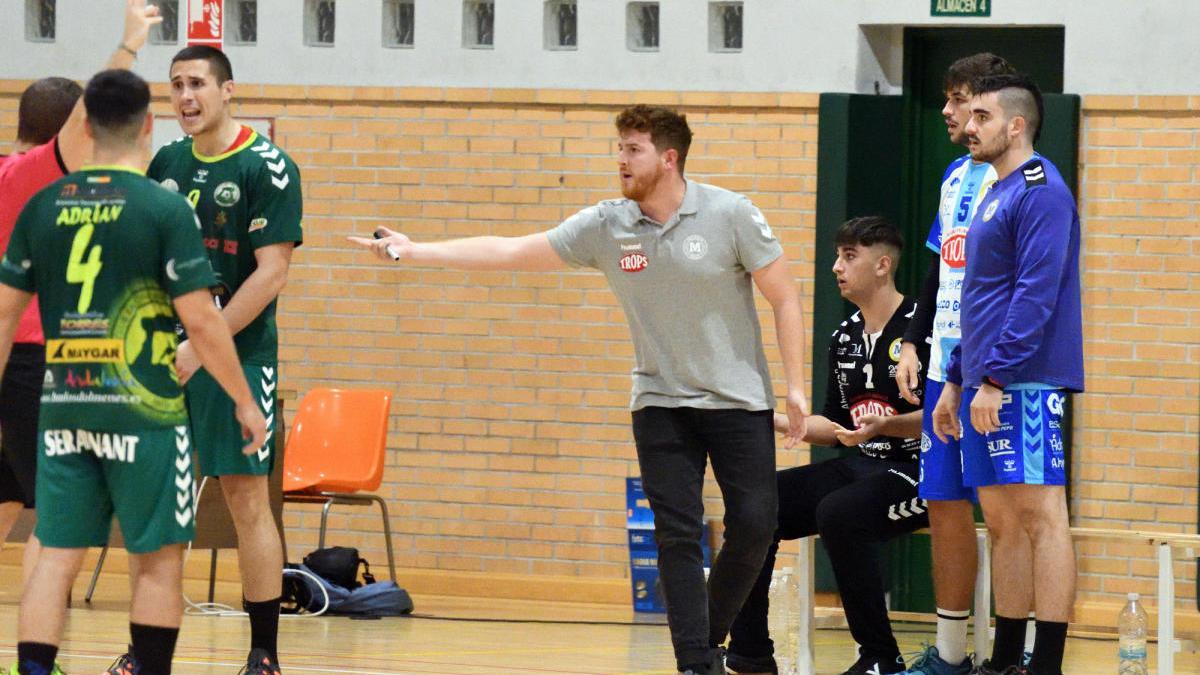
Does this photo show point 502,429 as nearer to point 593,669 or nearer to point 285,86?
point 285,86

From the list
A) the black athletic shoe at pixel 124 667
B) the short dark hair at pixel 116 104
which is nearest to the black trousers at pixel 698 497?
the black athletic shoe at pixel 124 667

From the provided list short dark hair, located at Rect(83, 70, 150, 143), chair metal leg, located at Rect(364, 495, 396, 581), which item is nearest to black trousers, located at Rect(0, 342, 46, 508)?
short dark hair, located at Rect(83, 70, 150, 143)

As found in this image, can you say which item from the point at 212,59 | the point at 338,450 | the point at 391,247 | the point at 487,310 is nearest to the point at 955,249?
the point at 391,247

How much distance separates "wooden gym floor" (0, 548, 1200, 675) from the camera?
7602 mm

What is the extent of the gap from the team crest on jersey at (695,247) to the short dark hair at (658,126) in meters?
0.27

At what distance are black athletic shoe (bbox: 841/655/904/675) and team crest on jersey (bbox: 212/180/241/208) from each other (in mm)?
2906

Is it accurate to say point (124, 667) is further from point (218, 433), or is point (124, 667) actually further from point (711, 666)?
point (711, 666)

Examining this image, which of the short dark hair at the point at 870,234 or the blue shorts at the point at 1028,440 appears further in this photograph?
the short dark hair at the point at 870,234

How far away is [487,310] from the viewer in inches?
416

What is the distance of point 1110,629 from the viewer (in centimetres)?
954

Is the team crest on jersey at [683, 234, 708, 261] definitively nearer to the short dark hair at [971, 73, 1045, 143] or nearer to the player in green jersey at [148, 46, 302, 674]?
the short dark hair at [971, 73, 1045, 143]

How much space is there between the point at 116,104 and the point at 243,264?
4.56 feet

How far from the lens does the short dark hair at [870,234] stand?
25.2ft

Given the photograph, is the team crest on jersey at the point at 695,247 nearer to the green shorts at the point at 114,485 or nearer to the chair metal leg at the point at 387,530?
the green shorts at the point at 114,485
